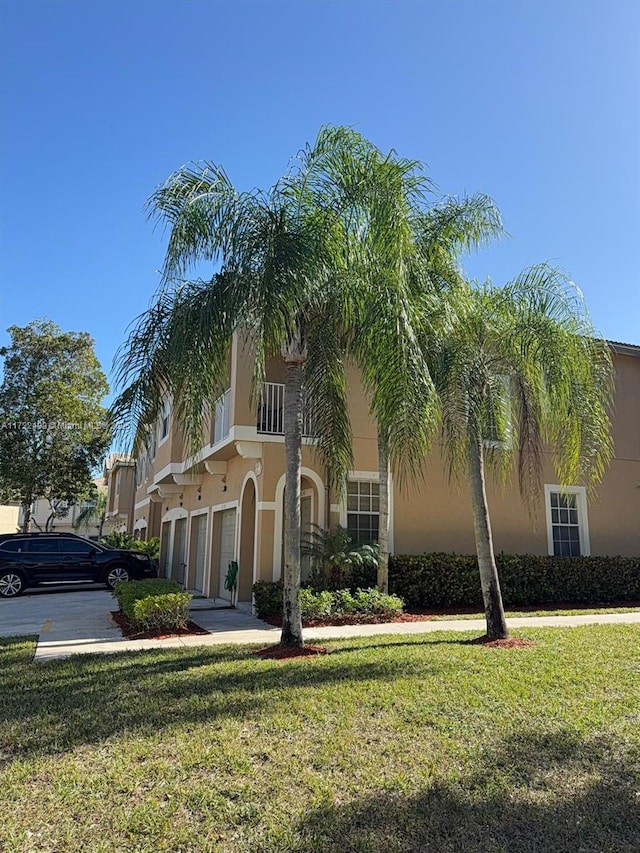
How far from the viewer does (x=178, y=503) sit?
20.7m

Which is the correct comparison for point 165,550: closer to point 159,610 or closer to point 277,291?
point 159,610

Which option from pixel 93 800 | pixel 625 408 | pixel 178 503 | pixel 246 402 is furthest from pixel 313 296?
pixel 178 503

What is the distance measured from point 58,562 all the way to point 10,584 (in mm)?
1391

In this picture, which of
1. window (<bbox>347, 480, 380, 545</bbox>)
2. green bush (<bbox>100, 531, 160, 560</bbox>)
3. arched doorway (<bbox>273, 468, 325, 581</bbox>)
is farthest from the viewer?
green bush (<bbox>100, 531, 160, 560</bbox>)

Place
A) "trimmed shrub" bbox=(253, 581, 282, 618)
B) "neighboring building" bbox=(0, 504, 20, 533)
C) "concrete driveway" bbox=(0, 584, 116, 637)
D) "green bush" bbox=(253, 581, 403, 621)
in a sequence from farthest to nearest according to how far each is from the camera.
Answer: "neighboring building" bbox=(0, 504, 20, 533)
"trimmed shrub" bbox=(253, 581, 282, 618)
"green bush" bbox=(253, 581, 403, 621)
"concrete driveway" bbox=(0, 584, 116, 637)

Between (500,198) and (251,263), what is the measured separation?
508 cm

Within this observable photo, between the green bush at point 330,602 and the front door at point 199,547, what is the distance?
254 inches

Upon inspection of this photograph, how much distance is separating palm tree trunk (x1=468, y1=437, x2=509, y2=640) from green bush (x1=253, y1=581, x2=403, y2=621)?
2.87m

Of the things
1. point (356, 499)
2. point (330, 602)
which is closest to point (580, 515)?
point (356, 499)

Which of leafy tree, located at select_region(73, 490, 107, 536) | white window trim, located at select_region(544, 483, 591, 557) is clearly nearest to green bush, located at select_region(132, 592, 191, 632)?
white window trim, located at select_region(544, 483, 591, 557)

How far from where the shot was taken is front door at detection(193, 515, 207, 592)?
1775 cm

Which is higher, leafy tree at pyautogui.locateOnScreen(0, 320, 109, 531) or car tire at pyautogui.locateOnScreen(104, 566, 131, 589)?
leafy tree at pyautogui.locateOnScreen(0, 320, 109, 531)

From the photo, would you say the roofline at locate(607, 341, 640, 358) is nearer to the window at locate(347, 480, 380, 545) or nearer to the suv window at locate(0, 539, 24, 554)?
the window at locate(347, 480, 380, 545)

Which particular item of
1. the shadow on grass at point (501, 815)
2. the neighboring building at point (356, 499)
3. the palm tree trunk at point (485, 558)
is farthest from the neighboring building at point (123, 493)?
the shadow on grass at point (501, 815)
